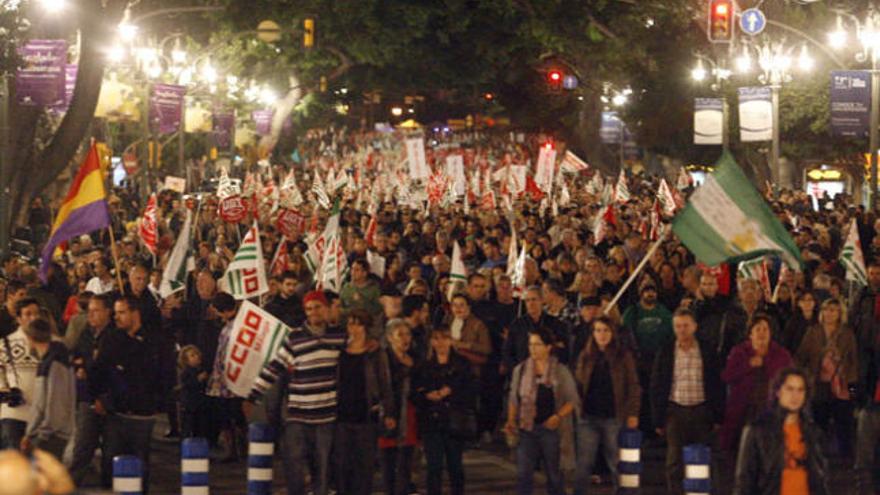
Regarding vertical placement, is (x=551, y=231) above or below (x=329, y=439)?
above

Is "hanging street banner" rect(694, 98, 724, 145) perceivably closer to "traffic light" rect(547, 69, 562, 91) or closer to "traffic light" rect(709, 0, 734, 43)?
"traffic light" rect(547, 69, 562, 91)

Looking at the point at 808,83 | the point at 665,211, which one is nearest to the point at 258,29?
the point at 808,83

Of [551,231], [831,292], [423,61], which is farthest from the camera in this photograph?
[423,61]

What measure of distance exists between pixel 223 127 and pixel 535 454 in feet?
147

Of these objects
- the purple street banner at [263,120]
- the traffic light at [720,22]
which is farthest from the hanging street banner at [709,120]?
the purple street banner at [263,120]

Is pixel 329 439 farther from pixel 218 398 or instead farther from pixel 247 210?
pixel 247 210

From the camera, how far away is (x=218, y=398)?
16.7 m

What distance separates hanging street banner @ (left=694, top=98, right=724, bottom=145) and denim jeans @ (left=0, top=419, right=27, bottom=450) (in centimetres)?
3472

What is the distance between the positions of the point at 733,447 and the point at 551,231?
13.7m

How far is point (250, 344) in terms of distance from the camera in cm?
1424

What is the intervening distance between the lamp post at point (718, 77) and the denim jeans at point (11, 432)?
102 ft

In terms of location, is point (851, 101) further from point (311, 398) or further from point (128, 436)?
Result: point (128, 436)

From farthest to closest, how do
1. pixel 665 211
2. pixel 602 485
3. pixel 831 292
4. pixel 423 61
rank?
1. pixel 423 61
2. pixel 665 211
3. pixel 831 292
4. pixel 602 485

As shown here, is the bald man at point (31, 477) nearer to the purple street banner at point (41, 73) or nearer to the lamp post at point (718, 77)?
the purple street banner at point (41, 73)
